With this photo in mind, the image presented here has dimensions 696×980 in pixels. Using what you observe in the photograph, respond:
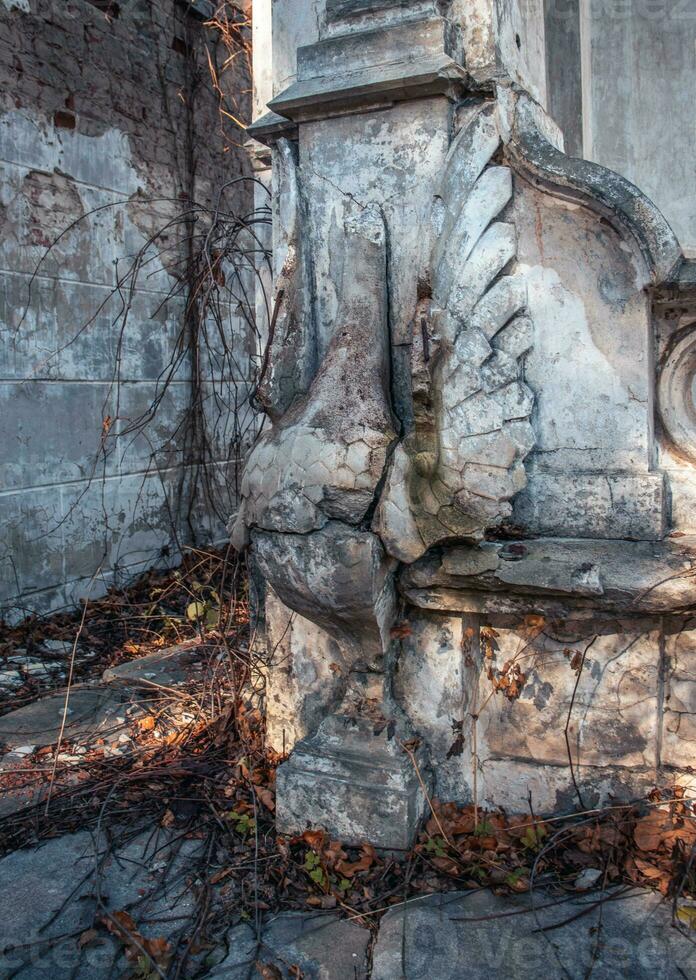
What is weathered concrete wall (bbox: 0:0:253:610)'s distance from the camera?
4.48 metres

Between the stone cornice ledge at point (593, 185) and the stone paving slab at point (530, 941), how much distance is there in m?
1.43

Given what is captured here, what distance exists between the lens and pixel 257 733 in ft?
9.09

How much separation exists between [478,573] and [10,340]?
317cm

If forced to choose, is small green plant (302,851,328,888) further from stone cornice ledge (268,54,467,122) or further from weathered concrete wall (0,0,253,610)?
weathered concrete wall (0,0,253,610)

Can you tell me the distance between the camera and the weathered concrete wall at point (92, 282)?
14.7 ft

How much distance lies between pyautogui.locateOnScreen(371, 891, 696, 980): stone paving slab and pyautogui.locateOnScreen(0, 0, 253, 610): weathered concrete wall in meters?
2.99

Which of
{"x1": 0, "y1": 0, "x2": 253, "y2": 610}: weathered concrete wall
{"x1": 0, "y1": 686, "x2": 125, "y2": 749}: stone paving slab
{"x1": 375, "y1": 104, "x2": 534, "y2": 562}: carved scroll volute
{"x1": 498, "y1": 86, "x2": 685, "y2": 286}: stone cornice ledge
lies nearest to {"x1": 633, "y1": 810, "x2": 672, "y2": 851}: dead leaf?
{"x1": 375, "y1": 104, "x2": 534, "y2": 562}: carved scroll volute

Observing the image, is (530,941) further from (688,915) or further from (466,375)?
(466,375)

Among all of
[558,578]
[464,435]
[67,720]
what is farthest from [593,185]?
[67,720]

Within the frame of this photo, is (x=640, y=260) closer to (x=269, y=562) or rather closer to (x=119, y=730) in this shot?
(x=269, y=562)

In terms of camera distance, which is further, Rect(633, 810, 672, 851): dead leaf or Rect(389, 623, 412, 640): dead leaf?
Rect(389, 623, 412, 640): dead leaf

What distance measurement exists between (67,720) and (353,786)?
4.77ft

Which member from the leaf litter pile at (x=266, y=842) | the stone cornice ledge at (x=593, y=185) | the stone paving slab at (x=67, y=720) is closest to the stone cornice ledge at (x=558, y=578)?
the leaf litter pile at (x=266, y=842)

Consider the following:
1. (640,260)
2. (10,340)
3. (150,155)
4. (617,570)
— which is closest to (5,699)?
(10,340)
